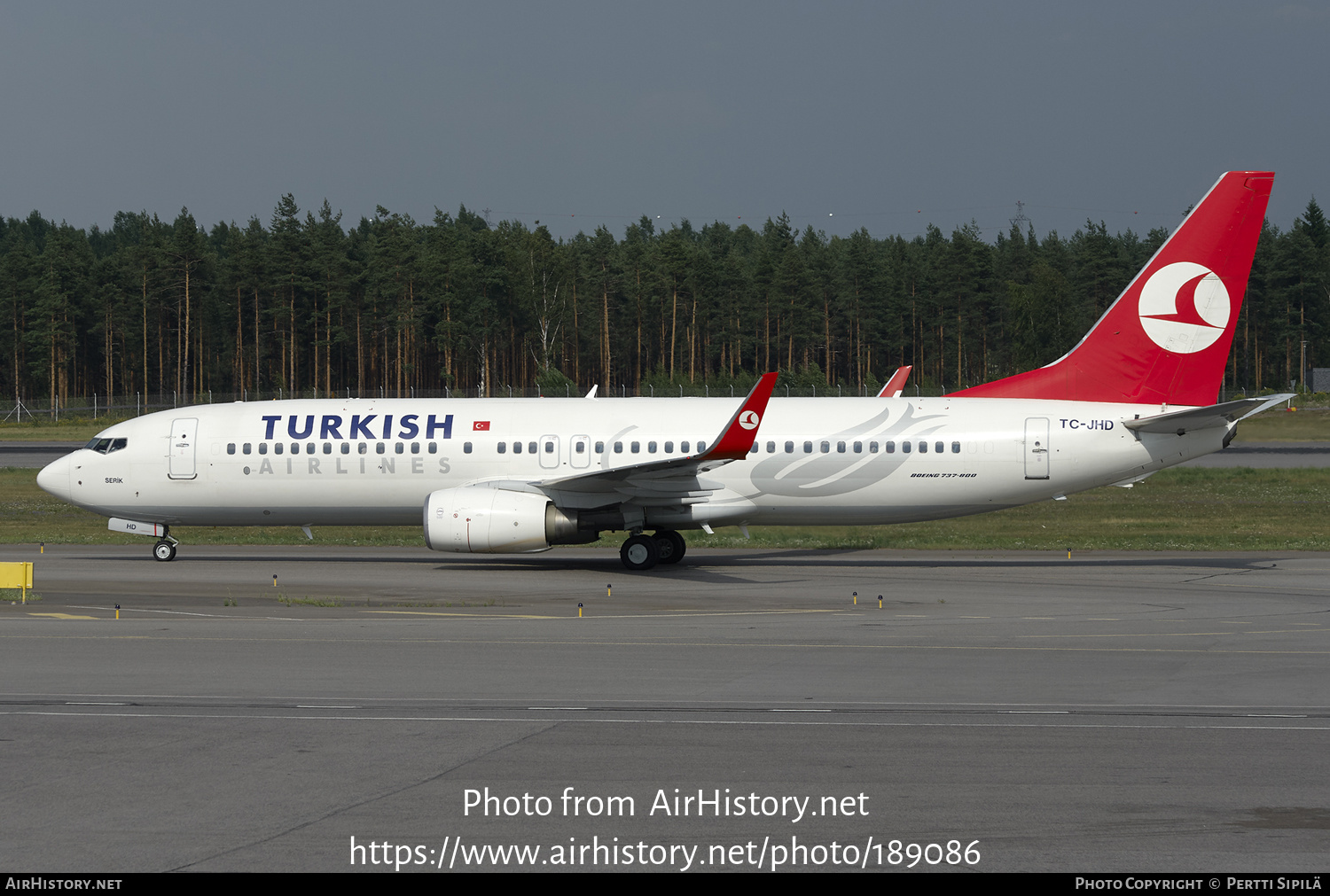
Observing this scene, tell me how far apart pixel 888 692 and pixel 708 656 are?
3.28 metres

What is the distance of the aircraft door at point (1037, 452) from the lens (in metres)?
29.0

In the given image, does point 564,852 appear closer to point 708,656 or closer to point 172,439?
point 708,656

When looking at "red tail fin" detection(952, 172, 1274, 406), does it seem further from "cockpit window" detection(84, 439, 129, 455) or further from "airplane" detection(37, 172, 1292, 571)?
"cockpit window" detection(84, 439, 129, 455)

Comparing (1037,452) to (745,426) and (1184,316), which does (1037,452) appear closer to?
(1184,316)

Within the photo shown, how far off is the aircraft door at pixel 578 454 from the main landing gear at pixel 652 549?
2119 millimetres

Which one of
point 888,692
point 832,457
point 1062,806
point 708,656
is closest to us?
point 1062,806

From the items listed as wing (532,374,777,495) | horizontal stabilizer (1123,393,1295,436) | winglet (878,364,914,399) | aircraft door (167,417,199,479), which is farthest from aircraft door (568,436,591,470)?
horizontal stabilizer (1123,393,1295,436)

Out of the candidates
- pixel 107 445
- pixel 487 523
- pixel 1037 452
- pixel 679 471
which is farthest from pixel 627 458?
pixel 107 445

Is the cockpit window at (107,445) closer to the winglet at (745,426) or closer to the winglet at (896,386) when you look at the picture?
the winglet at (745,426)
